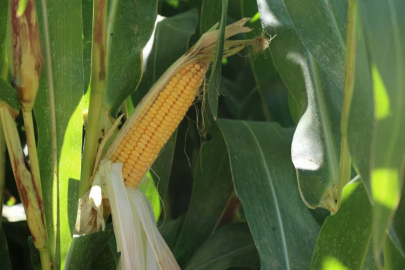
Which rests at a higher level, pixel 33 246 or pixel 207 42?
pixel 207 42

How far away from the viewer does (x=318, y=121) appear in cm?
59

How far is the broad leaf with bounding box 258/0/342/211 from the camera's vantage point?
56 centimetres

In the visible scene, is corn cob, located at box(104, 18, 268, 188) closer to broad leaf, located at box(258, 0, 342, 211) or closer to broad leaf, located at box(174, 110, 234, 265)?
broad leaf, located at box(258, 0, 342, 211)

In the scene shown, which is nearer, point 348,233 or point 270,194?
point 348,233

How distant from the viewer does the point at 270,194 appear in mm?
718

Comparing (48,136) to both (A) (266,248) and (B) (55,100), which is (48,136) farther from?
(A) (266,248)

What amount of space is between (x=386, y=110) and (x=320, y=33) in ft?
0.99

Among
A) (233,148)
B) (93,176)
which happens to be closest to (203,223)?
(233,148)

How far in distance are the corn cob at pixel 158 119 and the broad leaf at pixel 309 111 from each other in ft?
0.41

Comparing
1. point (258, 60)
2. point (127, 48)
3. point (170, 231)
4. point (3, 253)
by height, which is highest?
point (127, 48)

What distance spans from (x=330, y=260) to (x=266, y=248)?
0.19m

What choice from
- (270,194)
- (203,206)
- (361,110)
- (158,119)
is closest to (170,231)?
(203,206)

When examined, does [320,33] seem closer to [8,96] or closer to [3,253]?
[8,96]

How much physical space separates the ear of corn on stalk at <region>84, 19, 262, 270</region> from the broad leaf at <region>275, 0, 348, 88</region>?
0.25 feet
